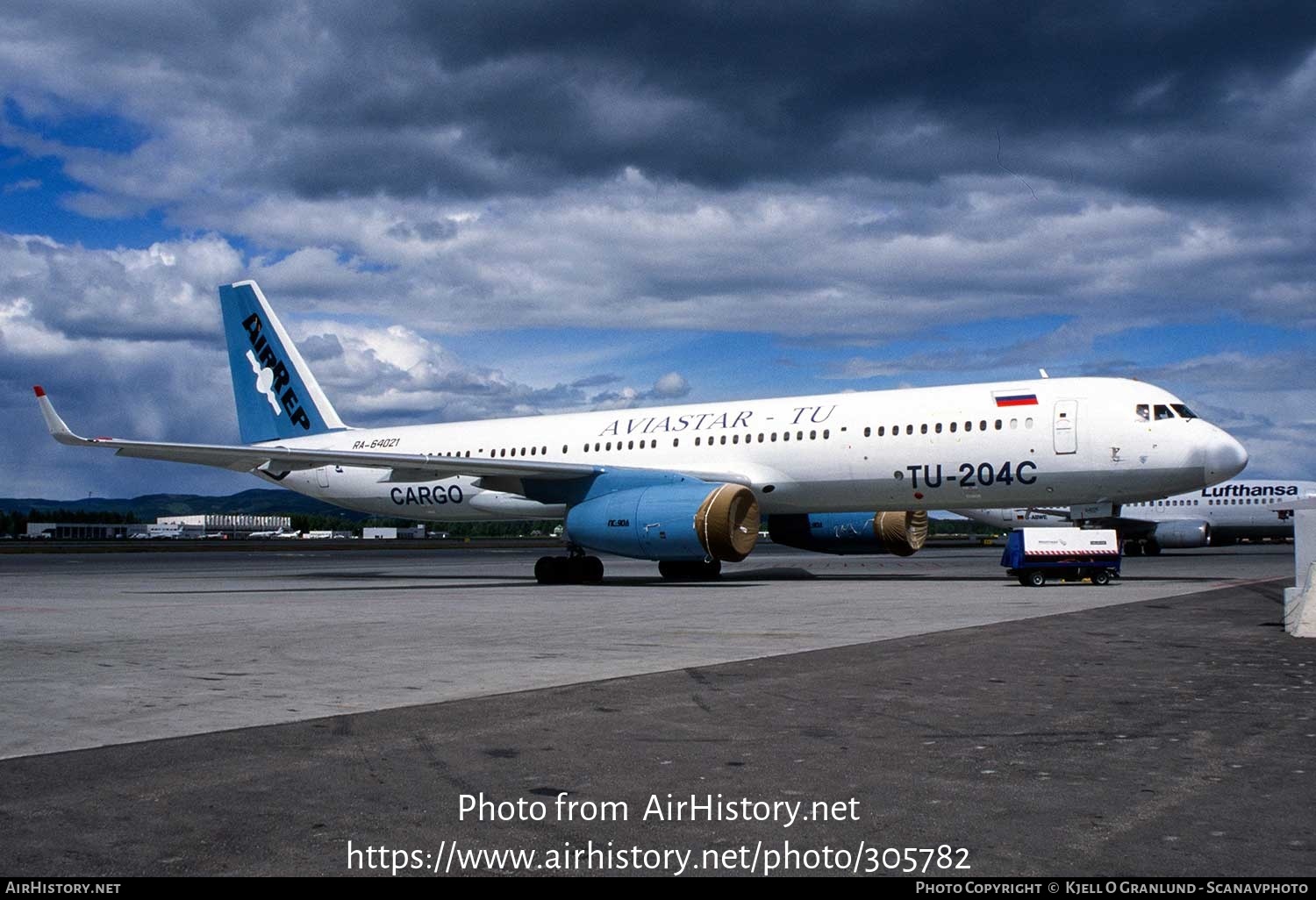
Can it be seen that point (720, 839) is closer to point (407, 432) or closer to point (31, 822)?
point (31, 822)

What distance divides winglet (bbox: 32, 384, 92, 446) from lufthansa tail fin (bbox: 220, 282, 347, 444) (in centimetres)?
983

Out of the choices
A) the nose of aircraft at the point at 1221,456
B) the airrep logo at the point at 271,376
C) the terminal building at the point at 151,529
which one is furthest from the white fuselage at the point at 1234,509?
the terminal building at the point at 151,529

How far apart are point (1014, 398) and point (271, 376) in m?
22.0

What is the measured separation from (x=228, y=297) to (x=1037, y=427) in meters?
24.0

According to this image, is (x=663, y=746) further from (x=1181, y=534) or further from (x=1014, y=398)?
(x=1181, y=534)

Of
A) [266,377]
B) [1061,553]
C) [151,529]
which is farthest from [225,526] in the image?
[1061,553]

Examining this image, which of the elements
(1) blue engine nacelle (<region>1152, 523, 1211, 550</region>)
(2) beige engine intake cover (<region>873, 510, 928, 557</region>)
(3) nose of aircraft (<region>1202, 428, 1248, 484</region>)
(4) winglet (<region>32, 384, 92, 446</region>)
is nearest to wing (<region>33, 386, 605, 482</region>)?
(4) winglet (<region>32, 384, 92, 446</region>)

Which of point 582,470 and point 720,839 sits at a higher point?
point 582,470

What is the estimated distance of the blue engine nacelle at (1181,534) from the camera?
50125 mm

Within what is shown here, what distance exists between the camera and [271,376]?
34438mm

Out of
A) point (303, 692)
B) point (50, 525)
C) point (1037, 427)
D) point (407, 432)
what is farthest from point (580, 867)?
point (50, 525)

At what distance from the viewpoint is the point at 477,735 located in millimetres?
6512

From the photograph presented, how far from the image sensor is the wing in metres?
24.6
